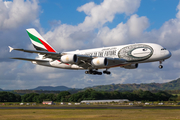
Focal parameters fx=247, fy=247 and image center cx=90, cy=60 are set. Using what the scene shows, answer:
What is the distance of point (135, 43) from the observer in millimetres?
54281

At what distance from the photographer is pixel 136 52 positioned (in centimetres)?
5275

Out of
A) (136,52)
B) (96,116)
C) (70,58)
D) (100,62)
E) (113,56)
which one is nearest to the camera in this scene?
(96,116)

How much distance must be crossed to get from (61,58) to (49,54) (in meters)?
2.88

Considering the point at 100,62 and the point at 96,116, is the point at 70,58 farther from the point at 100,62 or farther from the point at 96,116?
the point at 96,116

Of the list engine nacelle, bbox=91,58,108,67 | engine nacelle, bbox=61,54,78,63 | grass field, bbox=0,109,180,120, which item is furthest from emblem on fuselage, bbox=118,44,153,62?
grass field, bbox=0,109,180,120

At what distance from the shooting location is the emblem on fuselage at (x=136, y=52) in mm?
52375

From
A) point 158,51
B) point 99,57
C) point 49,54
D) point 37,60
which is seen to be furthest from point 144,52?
point 37,60

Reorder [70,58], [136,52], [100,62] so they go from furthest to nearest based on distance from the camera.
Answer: [70,58], [100,62], [136,52]

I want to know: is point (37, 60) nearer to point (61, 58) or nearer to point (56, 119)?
point (61, 58)

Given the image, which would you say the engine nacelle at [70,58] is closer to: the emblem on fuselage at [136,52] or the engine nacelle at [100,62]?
the engine nacelle at [100,62]

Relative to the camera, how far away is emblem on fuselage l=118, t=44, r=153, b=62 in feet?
172

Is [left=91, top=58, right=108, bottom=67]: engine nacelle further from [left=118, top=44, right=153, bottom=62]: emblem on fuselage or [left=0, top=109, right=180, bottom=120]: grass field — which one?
[left=0, top=109, right=180, bottom=120]: grass field

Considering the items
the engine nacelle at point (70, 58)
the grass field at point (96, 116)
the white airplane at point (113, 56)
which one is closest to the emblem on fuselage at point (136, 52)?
the white airplane at point (113, 56)

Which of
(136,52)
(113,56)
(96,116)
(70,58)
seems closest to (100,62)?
(113,56)
